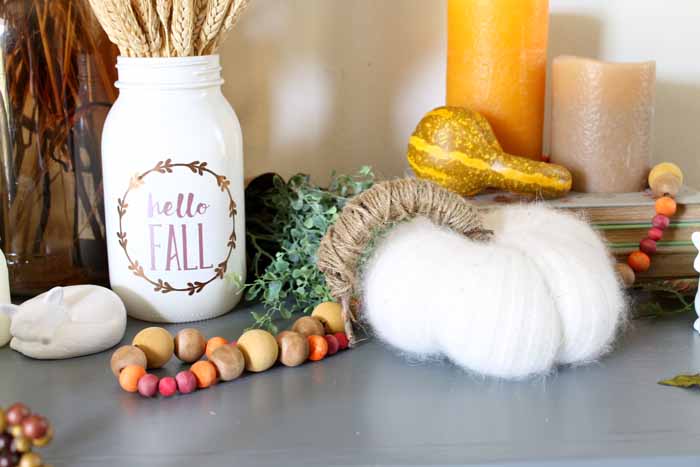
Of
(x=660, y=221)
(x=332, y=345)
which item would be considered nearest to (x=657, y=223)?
(x=660, y=221)

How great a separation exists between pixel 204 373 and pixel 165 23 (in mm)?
280

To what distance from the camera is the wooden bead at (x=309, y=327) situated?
2.23ft

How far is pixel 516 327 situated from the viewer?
1.93 ft

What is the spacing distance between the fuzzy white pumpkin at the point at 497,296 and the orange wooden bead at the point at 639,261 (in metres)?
0.12

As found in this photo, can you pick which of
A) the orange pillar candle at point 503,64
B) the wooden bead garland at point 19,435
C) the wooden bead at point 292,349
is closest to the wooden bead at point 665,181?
the orange pillar candle at point 503,64

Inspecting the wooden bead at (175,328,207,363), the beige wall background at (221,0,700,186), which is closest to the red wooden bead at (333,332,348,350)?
the wooden bead at (175,328,207,363)

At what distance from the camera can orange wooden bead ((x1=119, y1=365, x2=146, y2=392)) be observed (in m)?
0.60

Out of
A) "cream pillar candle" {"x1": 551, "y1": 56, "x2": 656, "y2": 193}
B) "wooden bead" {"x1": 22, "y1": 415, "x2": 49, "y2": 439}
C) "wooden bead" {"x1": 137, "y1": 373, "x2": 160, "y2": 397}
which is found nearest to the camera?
"wooden bead" {"x1": 22, "y1": 415, "x2": 49, "y2": 439}

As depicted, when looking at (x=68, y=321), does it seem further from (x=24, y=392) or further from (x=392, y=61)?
(x=392, y=61)

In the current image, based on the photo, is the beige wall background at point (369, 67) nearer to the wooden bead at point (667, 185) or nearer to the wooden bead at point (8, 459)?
the wooden bead at point (667, 185)

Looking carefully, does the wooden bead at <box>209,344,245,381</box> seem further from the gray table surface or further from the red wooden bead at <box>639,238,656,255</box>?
the red wooden bead at <box>639,238,656,255</box>

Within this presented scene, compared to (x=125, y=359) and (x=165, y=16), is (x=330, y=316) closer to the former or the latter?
(x=125, y=359)

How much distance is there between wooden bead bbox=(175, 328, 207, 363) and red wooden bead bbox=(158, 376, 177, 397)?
5 centimetres

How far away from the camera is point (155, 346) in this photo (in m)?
0.64
